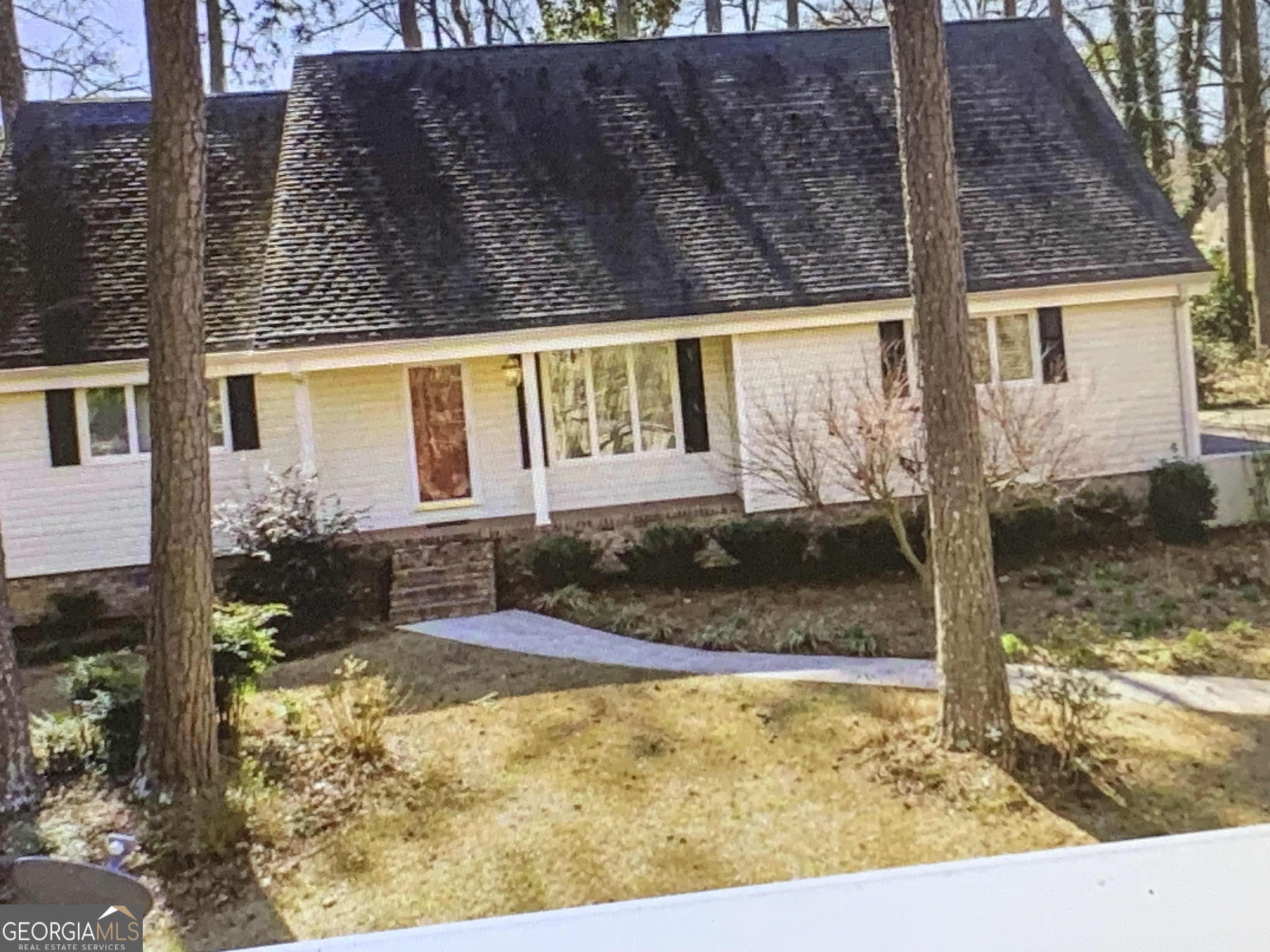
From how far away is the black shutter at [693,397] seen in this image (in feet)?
32.5

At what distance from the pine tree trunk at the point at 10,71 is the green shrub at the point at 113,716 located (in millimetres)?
4371

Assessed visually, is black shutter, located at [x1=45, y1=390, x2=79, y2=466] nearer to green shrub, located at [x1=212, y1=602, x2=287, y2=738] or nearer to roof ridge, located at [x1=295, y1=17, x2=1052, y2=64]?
roof ridge, located at [x1=295, y1=17, x2=1052, y2=64]

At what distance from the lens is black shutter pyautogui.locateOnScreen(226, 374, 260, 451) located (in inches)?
356

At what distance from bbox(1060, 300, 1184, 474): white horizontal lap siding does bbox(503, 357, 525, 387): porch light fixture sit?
505cm

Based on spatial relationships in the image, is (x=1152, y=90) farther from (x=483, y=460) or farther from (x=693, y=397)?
(x=483, y=460)

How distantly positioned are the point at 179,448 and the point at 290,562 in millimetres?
3085

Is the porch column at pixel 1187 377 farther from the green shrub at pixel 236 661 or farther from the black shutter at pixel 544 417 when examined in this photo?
the green shrub at pixel 236 661

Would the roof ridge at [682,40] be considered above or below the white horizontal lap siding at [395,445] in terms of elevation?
above

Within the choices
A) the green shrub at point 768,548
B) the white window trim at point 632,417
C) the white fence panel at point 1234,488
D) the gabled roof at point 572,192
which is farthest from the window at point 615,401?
the white fence panel at point 1234,488

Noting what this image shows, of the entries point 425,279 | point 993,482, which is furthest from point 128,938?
point 425,279

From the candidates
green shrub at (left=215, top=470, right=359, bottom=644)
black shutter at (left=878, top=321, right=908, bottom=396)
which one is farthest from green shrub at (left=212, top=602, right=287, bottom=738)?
black shutter at (left=878, top=321, right=908, bottom=396)

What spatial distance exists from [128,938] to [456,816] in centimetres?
115

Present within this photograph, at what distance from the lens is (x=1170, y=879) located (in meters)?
→ 3.38

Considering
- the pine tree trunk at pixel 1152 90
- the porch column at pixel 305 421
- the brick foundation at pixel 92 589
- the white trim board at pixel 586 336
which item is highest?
the pine tree trunk at pixel 1152 90
